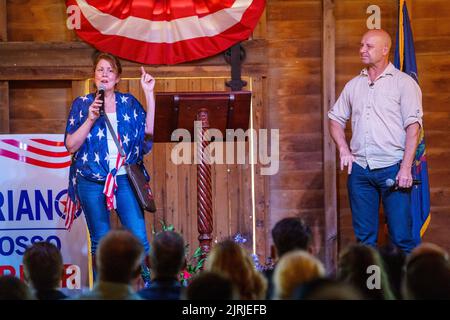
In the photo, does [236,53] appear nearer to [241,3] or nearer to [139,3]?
[241,3]

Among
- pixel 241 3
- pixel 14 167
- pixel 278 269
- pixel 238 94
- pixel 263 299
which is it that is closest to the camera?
pixel 278 269

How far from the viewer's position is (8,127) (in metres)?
6.26

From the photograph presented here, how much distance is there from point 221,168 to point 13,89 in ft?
5.67

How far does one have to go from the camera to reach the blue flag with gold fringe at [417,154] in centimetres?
570

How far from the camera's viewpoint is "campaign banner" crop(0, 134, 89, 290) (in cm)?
543

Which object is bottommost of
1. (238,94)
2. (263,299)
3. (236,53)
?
(263,299)

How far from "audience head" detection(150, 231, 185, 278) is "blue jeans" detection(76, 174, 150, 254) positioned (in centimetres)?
150

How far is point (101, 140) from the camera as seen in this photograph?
484 cm

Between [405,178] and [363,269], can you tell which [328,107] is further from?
[363,269]

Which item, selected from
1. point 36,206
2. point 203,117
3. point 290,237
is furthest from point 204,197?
point 290,237

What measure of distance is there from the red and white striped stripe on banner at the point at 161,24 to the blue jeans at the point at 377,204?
1.73m

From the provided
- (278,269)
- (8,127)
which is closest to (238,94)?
(278,269)

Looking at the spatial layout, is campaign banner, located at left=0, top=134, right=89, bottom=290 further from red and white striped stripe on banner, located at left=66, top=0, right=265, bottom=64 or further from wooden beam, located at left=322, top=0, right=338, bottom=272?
wooden beam, located at left=322, top=0, right=338, bottom=272

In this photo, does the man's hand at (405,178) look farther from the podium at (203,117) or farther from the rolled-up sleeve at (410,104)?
the podium at (203,117)
